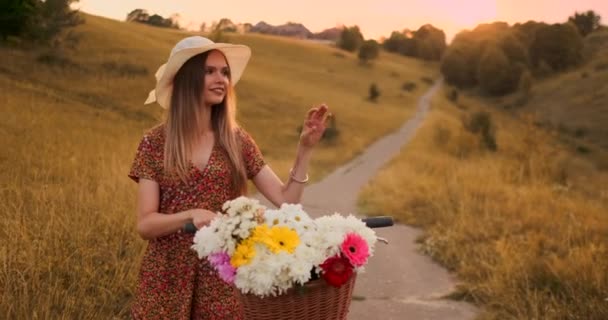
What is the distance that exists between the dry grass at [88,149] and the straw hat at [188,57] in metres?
1.83

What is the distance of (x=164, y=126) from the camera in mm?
2902

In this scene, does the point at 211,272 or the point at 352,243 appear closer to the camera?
the point at 352,243

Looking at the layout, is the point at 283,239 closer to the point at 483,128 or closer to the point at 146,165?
the point at 146,165

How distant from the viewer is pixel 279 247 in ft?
6.20

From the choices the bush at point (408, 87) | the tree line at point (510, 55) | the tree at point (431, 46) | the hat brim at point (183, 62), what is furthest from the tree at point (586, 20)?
the hat brim at point (183, 62)

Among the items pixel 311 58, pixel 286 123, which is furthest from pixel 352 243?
pixel 311 58

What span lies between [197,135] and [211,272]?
57cm

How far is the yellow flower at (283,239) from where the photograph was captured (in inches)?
74.4

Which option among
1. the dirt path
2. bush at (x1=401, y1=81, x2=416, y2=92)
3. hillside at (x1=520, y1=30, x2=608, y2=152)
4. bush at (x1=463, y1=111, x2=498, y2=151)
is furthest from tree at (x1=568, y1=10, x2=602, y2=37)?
the dirt path

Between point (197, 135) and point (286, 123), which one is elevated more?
point (197, 135)

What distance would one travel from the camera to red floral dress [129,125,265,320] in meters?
2.76

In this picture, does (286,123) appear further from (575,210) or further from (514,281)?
(514,281)

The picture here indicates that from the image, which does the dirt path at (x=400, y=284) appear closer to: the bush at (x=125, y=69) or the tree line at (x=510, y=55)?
the bush at (x=125, y=69)

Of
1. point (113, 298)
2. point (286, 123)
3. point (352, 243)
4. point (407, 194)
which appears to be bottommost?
point (286, 123)
